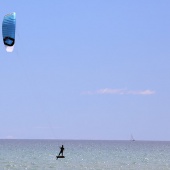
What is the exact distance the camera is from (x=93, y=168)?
6894cm

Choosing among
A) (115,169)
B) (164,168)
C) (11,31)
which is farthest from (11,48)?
(164,168)

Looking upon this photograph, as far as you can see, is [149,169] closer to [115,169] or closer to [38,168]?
[115,169]

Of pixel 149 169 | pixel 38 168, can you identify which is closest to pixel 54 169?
pixel 38 168

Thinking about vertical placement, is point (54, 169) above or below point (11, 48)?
below

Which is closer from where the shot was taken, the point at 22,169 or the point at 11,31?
the point at 11,31

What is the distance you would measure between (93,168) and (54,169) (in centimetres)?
594

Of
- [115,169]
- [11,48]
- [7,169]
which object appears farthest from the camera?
[115,169]

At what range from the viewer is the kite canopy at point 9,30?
156 feet

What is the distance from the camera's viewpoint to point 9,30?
47812 mm

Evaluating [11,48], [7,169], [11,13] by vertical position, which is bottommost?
[7,169]

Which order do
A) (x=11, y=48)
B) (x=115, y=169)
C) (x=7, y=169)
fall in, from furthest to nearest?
(x=115, y=169) < (x=7, y=169) < (x=11, y=48)

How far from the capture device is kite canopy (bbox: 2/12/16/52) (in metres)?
47.6

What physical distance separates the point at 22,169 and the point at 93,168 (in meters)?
8.79

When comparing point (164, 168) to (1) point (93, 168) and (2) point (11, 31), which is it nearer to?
(1) point (93, 168)
